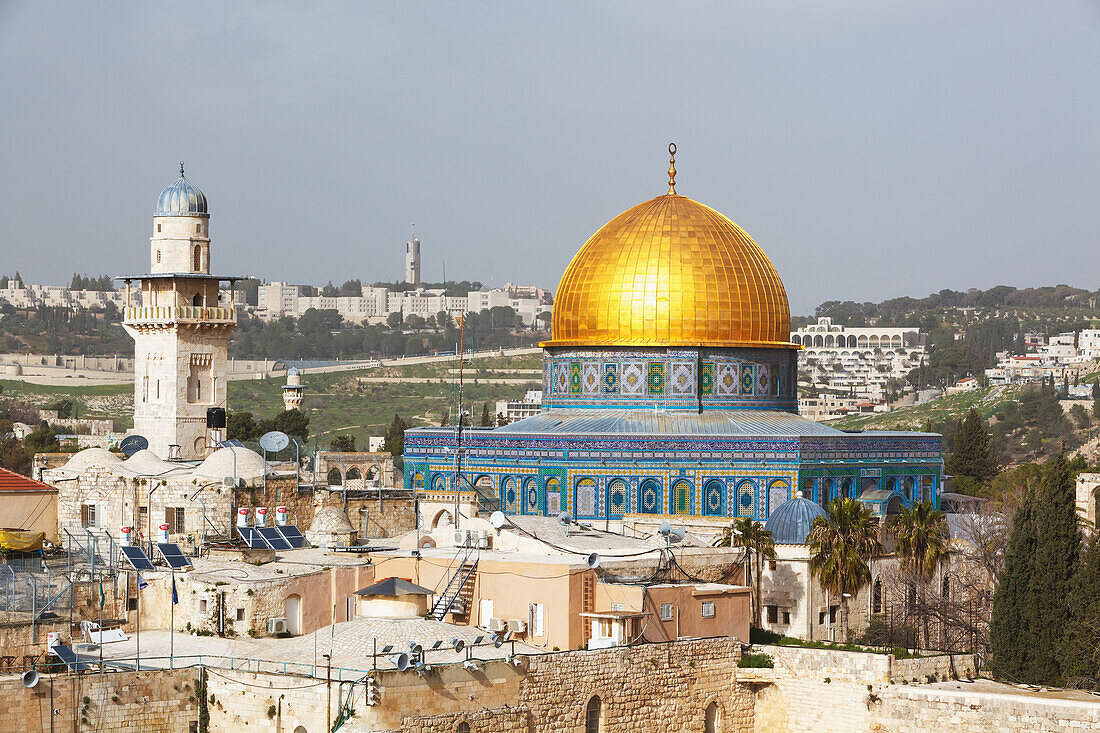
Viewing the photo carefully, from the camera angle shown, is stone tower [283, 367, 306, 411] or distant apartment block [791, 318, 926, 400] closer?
stone tower [283, 367, 306, 411]

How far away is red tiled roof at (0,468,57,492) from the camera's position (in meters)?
35.6

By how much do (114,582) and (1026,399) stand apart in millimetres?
87752

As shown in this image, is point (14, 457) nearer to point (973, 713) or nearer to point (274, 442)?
point (274, 442)

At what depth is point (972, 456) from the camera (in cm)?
6075

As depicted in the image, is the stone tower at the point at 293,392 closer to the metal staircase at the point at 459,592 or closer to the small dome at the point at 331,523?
the small dome at the point at 331,523

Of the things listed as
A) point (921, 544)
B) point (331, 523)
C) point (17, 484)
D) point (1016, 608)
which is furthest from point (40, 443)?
point (1016, 608)

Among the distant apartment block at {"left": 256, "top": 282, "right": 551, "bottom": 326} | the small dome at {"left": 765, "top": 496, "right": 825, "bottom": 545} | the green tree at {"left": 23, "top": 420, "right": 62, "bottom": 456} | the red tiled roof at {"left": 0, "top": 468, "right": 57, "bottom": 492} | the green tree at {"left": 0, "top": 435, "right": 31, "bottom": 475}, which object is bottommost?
the green tree at {"left": 0, "top": 435, "right": 31, "bottom": 475}

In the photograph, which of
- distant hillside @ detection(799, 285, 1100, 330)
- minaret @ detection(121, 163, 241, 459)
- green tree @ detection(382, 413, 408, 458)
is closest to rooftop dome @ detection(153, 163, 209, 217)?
minaret @ detection(121, 163, 241, 459)

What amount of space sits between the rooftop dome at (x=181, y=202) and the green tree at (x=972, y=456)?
26.3 m

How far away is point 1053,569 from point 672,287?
1187 centimetres

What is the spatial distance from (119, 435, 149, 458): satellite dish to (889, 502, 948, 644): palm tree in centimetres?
1548

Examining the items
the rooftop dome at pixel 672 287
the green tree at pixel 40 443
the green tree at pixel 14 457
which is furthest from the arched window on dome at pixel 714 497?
the green tree at pixel 40 443

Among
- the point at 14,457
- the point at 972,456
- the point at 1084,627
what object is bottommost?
the point at 1084,627

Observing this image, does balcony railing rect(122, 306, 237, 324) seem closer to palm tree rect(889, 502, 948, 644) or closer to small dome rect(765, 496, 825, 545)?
small dome rect(765, 496, 825, 545)
